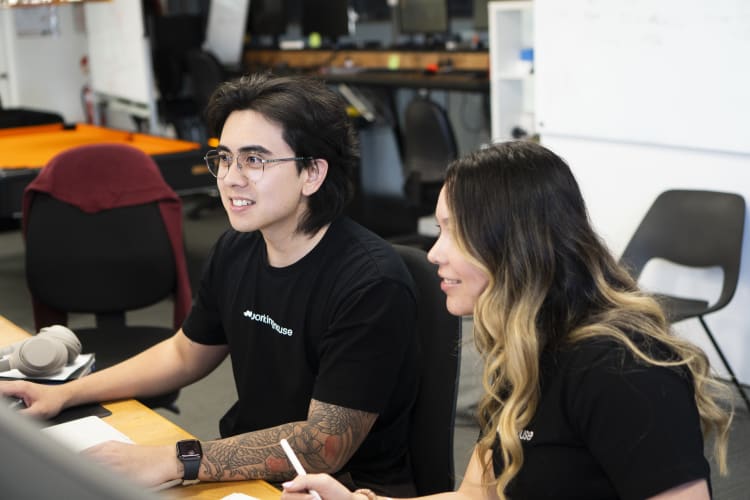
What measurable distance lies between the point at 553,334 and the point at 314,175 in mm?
684

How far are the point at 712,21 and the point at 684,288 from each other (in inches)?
39.9

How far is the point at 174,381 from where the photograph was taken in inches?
80.3

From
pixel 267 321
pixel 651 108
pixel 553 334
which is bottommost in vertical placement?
pixel 267 321

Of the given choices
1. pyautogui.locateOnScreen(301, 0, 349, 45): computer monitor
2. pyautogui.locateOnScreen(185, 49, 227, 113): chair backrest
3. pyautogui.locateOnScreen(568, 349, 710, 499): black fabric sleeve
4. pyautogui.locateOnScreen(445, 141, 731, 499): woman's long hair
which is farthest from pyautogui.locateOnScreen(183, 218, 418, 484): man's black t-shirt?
pyautogui.locateOnScreen(185, 49, 227, 113): chair backrest

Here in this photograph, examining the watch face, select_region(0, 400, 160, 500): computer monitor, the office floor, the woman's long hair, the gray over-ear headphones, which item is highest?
select_region(0, 400, 160, 500): computer monitor

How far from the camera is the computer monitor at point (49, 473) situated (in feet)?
1.25

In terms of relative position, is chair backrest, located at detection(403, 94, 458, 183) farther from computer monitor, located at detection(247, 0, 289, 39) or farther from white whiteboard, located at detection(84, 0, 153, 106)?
computer monitor, located at detection(247, 0, 289, 39)

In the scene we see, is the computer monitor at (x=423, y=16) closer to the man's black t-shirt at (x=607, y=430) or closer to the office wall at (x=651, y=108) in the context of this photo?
the office wall at (x=651, y=108)

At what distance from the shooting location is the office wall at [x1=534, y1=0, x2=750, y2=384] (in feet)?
11.3

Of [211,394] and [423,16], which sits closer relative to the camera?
[211,394]

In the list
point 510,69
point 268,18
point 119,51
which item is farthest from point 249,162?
point 268,18

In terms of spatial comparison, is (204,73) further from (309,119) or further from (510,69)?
(309,119)

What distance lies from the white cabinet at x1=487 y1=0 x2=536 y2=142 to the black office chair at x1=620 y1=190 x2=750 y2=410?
5.32 ft

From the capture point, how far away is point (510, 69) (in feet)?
17.0
